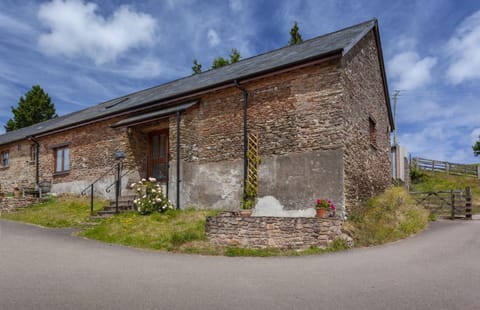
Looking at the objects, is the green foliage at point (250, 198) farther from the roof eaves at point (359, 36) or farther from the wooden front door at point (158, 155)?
the roof eaves at point (359, 36)

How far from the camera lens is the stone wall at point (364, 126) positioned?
11.4 metres

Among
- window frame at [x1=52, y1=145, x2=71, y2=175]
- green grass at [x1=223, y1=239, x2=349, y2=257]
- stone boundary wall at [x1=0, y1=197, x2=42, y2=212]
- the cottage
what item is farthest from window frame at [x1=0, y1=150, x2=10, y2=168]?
green grass at [x1=223, y1=239, x2=349, y2=257]

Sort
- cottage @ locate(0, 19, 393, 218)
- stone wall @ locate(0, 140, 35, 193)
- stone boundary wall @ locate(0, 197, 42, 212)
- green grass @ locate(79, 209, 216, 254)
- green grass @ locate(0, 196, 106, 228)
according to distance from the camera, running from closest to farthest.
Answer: green grass @ locate(79, 209, 216, 254) → cottage @ locate(0, 19, 393, 218) → green grass @ locate(0, 196, 106, 228) → stone boundary wall @ locate(0, 197, 42, 212) → stone wall @ locate(0, 140, 35, 193)

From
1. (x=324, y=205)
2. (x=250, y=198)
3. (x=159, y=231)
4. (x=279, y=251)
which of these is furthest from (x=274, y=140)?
(x=159, y=231)

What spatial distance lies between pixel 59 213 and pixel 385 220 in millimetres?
11966

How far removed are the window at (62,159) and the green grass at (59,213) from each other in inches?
70.2

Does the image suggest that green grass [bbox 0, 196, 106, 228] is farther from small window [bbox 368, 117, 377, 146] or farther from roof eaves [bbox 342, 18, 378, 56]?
small window [bbox 368, 117, 377, 146]

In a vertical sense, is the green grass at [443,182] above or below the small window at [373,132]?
below

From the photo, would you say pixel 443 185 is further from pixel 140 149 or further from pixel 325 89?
pixel 140 149

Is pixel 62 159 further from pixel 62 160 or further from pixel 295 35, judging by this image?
pixel 295 35

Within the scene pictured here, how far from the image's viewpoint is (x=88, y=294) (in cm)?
497

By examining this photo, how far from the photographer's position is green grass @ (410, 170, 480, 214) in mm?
25078

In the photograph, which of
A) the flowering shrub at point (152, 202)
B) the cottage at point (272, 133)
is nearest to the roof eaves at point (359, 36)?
the cottage at point (272, 133)

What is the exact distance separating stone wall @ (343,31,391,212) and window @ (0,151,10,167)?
70.0 feet
